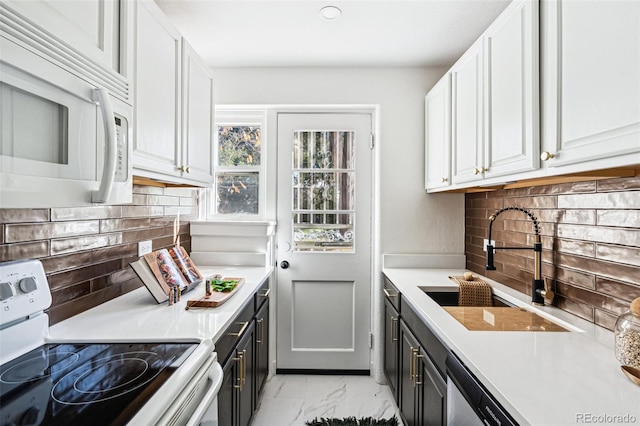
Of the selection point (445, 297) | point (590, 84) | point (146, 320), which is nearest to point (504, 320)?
point (445, 297)

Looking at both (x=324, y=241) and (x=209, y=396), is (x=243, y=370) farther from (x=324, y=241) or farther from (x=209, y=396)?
(x=324, y=241)

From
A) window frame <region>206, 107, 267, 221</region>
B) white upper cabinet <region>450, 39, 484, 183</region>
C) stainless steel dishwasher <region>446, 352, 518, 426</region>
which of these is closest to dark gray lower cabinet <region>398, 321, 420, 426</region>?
stainless steel dishwasher <region>446, 352, 518, 426</region>

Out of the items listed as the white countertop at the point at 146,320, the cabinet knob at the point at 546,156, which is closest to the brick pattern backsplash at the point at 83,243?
the white countertop at the point at 146,320

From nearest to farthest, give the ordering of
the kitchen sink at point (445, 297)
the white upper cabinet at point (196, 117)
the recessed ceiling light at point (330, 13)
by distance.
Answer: the white upper cabinet at point (196, 117) → the recessed ceiling light at point (330, 13) → the kitchen sink at point (445, 297)

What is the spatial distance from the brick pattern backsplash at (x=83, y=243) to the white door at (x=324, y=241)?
1019mm

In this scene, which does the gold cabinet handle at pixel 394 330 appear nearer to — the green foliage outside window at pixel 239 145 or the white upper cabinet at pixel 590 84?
the white upper cabinet at pixel 590 84

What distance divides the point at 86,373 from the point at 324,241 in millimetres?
1925

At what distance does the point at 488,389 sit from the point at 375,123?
2.10 metres

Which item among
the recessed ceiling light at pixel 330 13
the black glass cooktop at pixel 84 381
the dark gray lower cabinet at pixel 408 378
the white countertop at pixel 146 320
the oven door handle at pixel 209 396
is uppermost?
the recessed ceiling light at pixel 330 13

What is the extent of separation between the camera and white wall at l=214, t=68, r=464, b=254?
2518 mm

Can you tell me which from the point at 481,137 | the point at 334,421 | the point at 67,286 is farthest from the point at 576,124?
the point at 334,421

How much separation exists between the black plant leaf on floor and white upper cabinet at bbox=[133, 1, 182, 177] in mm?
1707

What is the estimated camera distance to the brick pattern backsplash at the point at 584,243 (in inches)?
46.4

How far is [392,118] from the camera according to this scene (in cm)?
252
